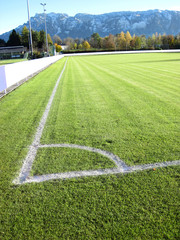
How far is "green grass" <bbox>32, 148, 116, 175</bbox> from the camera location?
10.6 feet

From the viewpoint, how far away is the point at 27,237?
210cm

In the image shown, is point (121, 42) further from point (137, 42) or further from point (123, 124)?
point (123, 124)

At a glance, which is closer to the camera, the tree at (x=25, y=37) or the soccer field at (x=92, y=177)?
the soccer field at (x=92, y=177)

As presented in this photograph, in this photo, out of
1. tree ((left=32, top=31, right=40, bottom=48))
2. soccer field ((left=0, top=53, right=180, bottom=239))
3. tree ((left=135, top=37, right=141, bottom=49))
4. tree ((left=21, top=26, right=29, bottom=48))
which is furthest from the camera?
tree ((left=135, top=37, right=141, bottom=49))

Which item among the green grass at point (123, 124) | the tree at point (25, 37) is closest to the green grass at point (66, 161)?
the green grass at point (123, 124)

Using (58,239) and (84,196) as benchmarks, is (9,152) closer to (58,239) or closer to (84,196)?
(84,196)

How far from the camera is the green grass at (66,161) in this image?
3238 mm

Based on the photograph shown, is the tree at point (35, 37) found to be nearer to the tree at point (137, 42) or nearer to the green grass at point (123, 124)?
the tree at point (137, 42)

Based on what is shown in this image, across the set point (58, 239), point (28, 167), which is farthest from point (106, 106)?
point (58, 239)

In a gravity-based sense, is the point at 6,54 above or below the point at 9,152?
above

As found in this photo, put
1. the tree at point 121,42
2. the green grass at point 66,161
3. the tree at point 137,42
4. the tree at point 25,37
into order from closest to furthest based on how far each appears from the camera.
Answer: the green grass at point 66,161 → the tree at point 25,37 → the tree at point 137,42 → the tree at point 121,42

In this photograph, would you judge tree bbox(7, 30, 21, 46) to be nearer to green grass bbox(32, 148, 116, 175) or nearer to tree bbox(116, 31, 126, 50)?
tree bbox(116, 31, 126, 50)

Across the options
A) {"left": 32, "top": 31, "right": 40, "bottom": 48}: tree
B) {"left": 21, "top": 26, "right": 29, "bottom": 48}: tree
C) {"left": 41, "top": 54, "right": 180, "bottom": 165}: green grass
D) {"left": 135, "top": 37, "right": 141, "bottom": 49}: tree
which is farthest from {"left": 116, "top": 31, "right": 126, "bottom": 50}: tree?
{"left": 41, "top": 54, "right": 180, "bottom": 165}: green grass

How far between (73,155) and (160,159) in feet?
4.47
